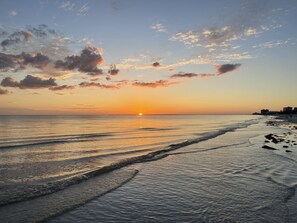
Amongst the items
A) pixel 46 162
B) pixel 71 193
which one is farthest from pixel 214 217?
pixel 46 162

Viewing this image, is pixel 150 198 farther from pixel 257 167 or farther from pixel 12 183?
pixel 257 167

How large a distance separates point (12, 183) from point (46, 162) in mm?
6279

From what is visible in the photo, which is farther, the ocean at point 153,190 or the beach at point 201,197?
the ocean at point 153,190

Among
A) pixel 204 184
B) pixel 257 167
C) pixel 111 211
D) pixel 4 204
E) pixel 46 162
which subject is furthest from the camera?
pixel 46 162

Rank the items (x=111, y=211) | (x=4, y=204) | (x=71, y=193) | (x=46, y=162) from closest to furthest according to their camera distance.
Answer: (x=111, y=211) → (x=4, y=204) → (x=71, y=193) → (x=46, y=162)

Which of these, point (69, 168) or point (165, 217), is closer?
point (165, 217)

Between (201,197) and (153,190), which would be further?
(153,190)

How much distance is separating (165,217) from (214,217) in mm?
1637

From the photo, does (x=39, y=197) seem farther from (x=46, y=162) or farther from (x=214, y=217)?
(x=46, y=162)

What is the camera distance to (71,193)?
431 inches

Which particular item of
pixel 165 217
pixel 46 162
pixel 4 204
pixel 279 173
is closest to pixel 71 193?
pixel 4 204

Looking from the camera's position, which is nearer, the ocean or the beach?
the beach

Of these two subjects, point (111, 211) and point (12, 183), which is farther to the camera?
point (12, 183)

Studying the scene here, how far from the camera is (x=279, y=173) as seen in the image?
570 inches
